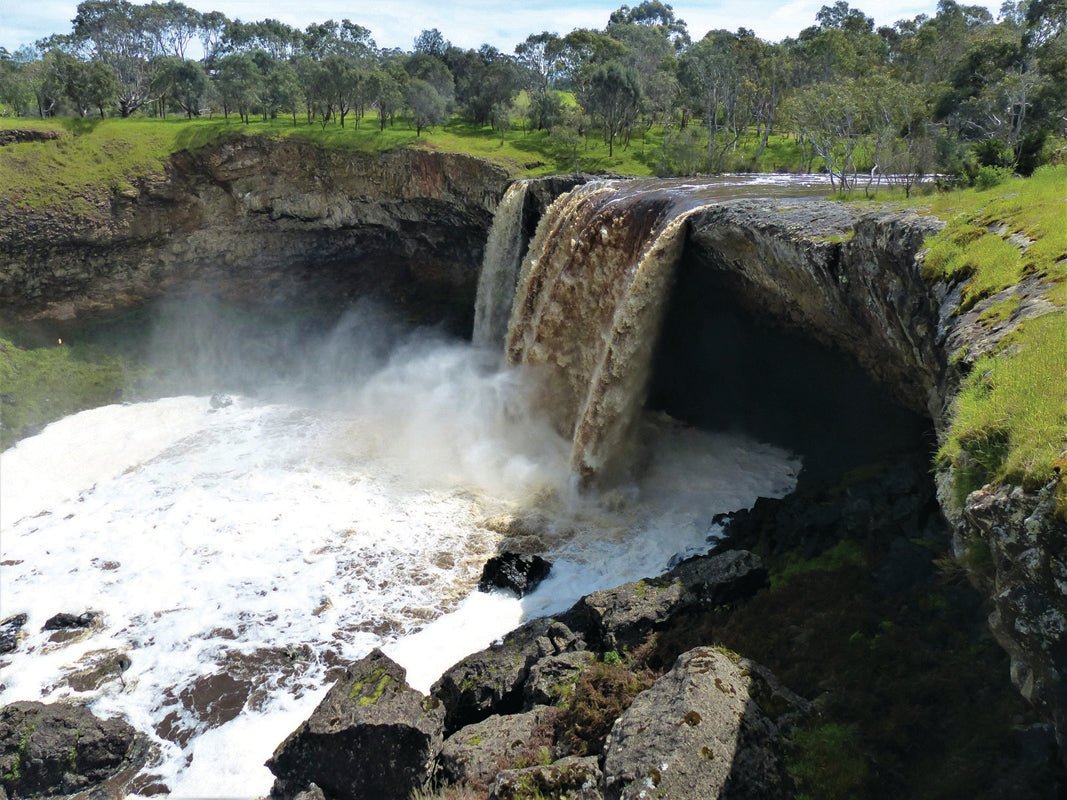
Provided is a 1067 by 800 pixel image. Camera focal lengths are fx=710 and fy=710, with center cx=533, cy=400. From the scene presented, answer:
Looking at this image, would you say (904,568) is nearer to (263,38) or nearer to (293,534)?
(293,534)

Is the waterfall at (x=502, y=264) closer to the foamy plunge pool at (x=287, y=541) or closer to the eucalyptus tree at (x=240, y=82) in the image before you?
the foamy plunge pool at (x=287, y=541)

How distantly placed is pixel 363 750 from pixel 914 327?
968 centimetres

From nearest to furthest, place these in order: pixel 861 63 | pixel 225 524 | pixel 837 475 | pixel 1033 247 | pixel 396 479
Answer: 1. pixel 1033 247
2. pixel 837 475
3. pixel 225 524
4. pixel 396 479
5. pixel 861 63

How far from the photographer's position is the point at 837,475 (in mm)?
15664

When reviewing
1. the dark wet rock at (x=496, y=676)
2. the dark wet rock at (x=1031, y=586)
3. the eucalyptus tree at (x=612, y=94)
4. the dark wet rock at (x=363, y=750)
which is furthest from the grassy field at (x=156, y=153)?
the dark wet rock at (x=1031, y=586)

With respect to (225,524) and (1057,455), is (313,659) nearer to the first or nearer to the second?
(225,524)

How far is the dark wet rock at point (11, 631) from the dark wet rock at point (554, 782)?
11643 millimetres

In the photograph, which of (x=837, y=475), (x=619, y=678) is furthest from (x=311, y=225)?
(x=619, y=678)

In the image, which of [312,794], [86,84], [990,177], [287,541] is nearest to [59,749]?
[312,794]

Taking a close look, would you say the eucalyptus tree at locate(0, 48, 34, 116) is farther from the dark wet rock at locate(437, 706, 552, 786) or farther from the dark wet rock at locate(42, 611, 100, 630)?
the dark wet rock at locate(437, 706, 552, 786)

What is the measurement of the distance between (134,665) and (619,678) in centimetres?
944

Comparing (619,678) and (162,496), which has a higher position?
(619,678)

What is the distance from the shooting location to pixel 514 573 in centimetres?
1485

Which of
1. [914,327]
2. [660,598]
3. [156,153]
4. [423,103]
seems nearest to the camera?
[914,327]
